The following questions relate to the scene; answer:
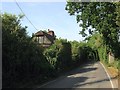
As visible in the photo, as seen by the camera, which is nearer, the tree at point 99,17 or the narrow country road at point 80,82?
the narrow country road at point 80,82

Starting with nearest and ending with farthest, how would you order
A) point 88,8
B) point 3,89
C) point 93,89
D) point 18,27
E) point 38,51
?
point 3,89 → point 93,89 → point 18,27 → point 38,51 → point 88,8

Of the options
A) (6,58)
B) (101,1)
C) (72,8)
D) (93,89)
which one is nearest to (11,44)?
(6,58)

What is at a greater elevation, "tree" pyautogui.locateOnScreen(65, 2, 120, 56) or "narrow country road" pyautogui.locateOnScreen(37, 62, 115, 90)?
"tree" pyautogui.locateOnScreen(65, 2, 120, 56)

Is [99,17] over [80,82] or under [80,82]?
over

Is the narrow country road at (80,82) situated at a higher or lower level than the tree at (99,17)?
lower

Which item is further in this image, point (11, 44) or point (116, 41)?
point (116, 41)

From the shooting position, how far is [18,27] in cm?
2527

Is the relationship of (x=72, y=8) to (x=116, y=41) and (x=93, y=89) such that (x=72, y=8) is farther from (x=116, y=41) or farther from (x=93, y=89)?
(x=93, y=89)

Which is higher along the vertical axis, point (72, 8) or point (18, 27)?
point (72, 8)

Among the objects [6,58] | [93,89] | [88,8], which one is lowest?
[93,89]

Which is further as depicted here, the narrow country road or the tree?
the tree

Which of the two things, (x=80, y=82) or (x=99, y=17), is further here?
(x=99, y=17)

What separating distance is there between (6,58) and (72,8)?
20.9 m

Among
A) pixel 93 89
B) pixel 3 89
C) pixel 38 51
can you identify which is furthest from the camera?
pixel 38 51
